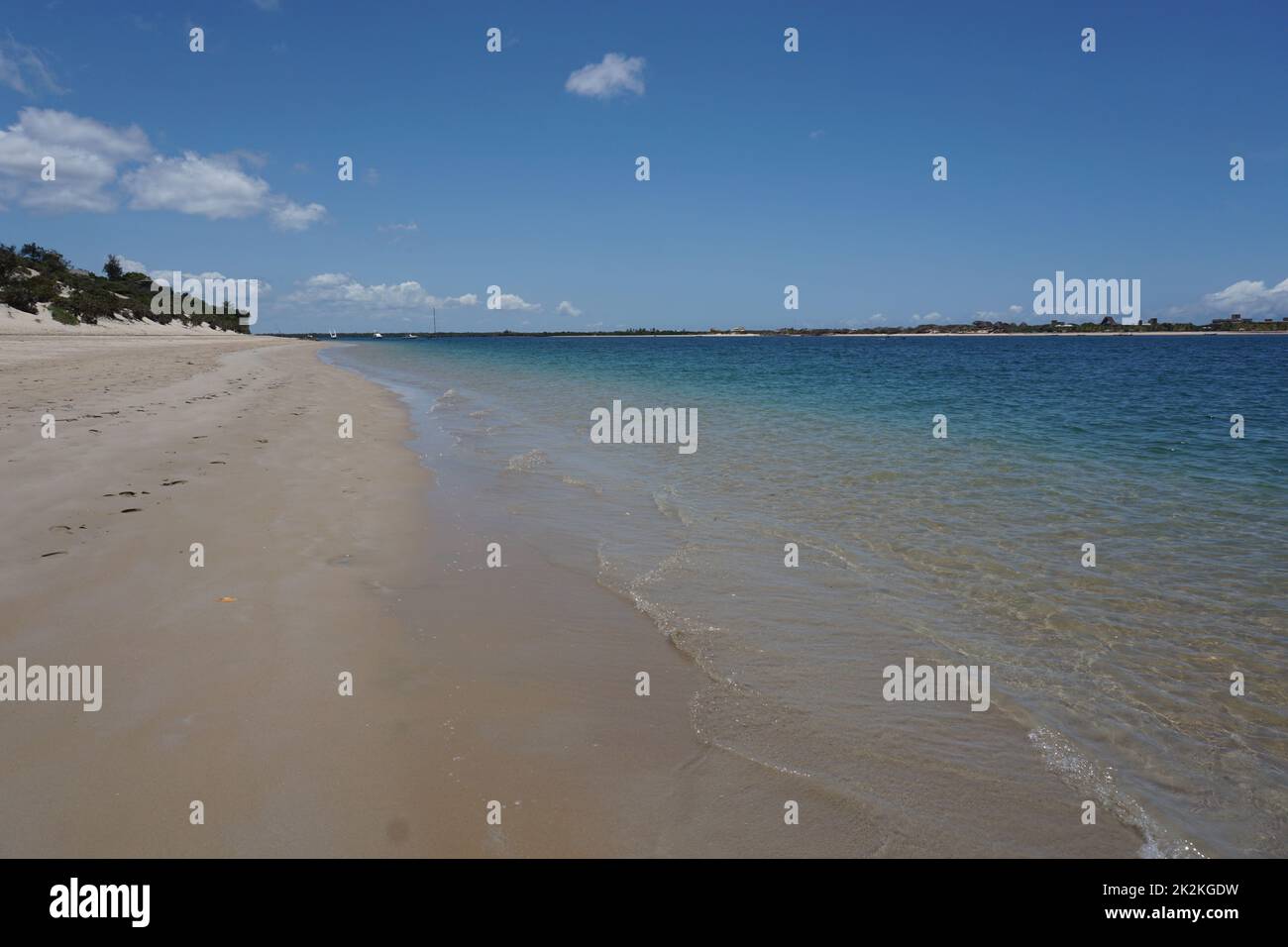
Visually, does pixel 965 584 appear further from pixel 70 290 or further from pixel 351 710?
pixel 70 290

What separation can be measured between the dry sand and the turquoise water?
1.47 ft

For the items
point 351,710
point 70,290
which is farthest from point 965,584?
point 70,290

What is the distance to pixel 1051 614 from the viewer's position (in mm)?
5891

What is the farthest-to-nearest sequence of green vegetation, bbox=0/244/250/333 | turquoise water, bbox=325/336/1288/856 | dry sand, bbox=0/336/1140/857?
green vegetation, bbox=0/244/250/333
turquoise water, bbox=325/336/1288/856
dry sand, bbox=0/336/1140/857

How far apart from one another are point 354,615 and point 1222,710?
243 inches

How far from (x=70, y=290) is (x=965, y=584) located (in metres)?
65.2

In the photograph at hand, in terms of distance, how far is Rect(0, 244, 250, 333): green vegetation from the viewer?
1612 inches

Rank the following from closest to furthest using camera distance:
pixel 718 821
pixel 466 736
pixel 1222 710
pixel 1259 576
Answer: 1. pixel 718 821
2. pixel 466 736
3. pixel 1222 710
4. pixel 1259 576

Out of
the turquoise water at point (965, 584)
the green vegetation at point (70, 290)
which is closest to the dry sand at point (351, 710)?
the turquoise water at point (965, 584)

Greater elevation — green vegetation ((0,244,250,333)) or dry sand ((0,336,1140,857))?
green vegetation ((0,244,250,333))

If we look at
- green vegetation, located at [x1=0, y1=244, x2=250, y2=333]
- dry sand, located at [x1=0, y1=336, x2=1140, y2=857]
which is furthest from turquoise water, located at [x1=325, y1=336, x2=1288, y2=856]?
green vegetation, located at [x1=0, y1=244, x2=250, y2=333]

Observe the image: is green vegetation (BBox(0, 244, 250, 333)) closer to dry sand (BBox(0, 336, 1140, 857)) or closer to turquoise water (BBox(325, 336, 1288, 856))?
turquoise water (BBox(325, 336, 1288, 856))

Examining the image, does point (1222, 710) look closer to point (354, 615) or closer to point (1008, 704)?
point (1008, 704)
